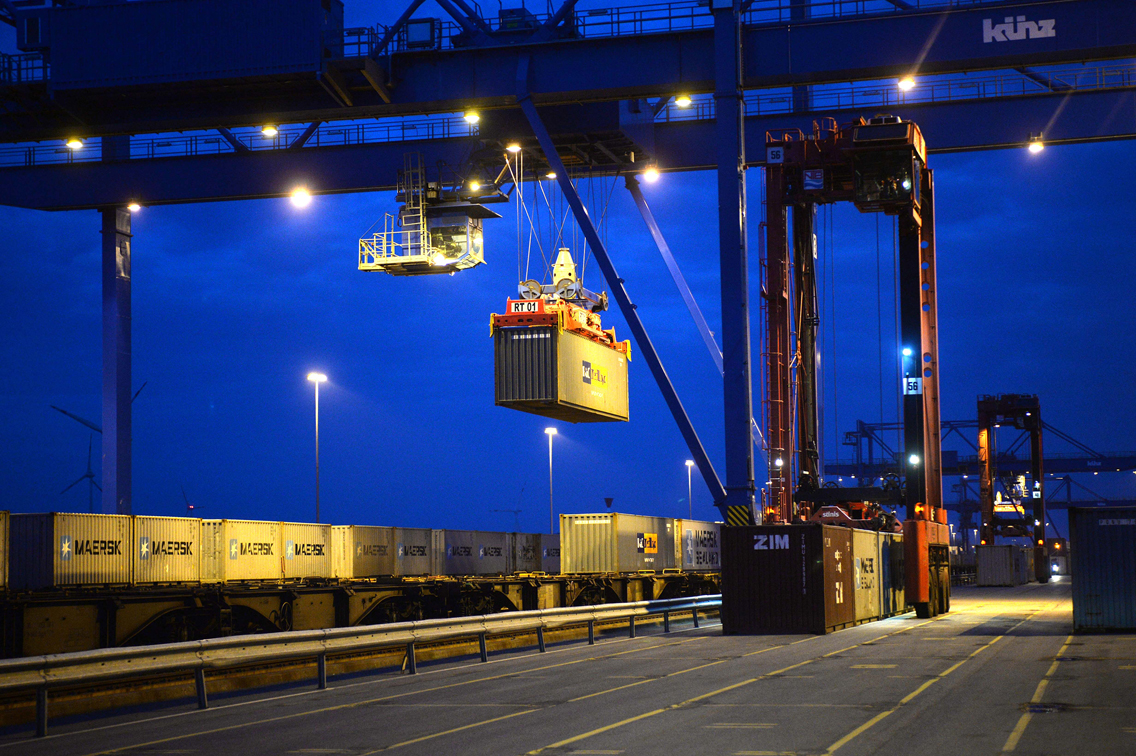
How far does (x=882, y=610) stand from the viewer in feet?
101

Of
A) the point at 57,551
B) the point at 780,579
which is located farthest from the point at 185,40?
the point at 780,579

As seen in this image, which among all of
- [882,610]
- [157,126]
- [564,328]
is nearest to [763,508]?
[882,610]

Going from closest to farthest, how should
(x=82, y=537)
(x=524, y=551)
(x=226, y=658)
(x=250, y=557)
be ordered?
(x=226, y=658) < (x=82, y=537) < (x=250, y=557) < (x=524, y=551)

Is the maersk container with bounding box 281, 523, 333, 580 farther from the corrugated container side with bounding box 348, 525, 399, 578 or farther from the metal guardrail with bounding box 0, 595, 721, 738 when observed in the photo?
the metal guardrail with bounding box 0, 595, 721, 738

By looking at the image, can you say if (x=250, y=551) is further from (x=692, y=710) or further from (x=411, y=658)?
(x=692, y=710)

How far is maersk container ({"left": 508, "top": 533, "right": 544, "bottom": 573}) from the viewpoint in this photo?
1759 inches

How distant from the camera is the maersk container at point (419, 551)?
3656 cm

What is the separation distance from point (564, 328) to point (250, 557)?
11.3 m

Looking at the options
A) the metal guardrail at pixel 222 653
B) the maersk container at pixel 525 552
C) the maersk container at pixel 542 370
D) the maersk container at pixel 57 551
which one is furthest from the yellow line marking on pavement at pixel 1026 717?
the maersk container at pixel 525 552

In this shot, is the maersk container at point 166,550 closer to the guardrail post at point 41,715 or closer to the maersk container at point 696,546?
the guardrail post at point 41,715

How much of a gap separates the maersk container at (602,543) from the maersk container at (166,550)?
43.4ft

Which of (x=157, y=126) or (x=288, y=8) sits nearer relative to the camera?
(x=288, y=8)

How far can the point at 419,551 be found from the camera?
3791cm

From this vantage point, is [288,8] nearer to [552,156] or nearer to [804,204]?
[552,156]
